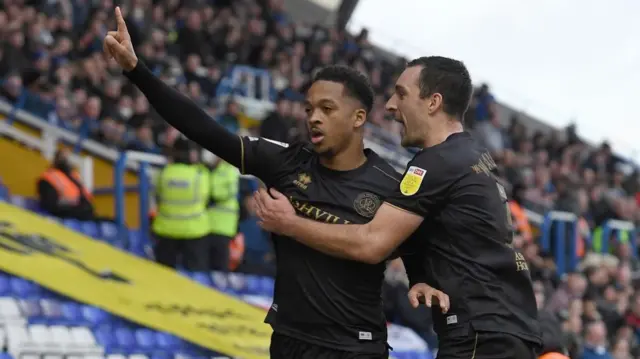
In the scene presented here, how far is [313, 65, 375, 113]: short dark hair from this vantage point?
491 centimetres

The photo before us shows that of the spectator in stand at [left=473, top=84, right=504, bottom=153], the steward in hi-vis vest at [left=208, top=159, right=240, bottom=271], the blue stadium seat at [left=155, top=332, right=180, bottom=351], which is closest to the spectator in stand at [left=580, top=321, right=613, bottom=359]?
the steward in hi-vis vest at [left=208, top=159, right=240, bottom=271]

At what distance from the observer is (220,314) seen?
10086 millimetres

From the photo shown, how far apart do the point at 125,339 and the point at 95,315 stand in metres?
0.31

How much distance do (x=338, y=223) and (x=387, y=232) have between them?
40cm

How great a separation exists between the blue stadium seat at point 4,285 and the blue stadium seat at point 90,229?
2.27 m

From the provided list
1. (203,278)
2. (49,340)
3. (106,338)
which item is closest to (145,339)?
(106,338)

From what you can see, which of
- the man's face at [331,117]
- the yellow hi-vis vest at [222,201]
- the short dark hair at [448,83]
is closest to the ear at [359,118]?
the man's face at [331,117]

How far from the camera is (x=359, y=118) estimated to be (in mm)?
4922

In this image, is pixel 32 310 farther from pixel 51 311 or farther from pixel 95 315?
pixel 95 315

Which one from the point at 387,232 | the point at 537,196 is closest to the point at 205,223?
the point at 387,232

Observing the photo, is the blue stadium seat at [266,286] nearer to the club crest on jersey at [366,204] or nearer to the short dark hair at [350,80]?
the short dark hair at [350,80]

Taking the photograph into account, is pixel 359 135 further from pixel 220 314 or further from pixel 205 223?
pixel 205 223

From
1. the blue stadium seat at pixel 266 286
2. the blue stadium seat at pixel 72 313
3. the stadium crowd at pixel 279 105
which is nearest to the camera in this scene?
the blue stadium seat at pixel 72 313

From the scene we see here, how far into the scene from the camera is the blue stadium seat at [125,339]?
871 centimetres
